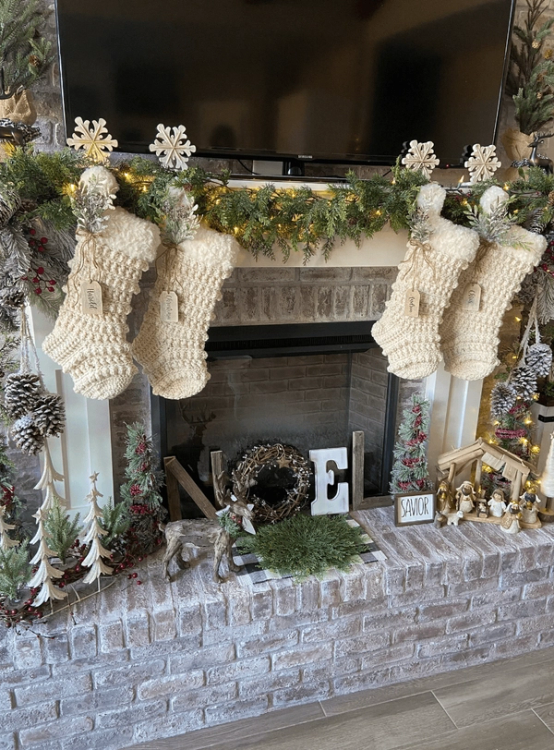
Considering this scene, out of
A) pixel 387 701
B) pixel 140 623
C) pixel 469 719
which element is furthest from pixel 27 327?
pixel 469 719

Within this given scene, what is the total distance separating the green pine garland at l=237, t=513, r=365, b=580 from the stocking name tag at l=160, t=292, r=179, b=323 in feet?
2.43

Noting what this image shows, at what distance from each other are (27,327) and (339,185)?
883 millimetres

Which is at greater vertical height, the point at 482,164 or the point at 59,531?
the point at 482,164

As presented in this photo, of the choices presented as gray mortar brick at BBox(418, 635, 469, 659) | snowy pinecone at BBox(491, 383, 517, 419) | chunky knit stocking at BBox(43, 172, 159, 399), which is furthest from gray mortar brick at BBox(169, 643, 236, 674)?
snowy pinecone at BBox(491, 383, 517, 419)

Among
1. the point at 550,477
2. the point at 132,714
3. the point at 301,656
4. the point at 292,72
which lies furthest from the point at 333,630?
the point at 292,72

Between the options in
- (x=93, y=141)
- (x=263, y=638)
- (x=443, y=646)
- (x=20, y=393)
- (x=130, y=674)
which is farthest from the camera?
(x=443, y=646)

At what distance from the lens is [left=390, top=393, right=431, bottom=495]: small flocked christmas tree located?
1901mm

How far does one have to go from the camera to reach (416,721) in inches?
63.9

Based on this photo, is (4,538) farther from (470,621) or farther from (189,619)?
(470,621)

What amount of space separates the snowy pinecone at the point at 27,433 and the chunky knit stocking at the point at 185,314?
298 mm

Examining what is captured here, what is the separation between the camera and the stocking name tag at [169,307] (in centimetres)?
141

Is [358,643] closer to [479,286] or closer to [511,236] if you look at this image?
[479,286]

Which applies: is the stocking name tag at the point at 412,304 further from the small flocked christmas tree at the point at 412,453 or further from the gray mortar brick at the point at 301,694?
the gray mortar brick at the point at 301,694

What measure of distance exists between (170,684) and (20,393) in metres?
0.87
